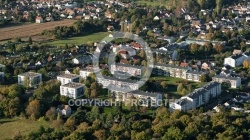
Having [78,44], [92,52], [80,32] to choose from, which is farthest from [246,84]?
[80,32]

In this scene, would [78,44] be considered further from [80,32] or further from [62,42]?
[80,32]

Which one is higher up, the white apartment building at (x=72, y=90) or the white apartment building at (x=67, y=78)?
the white apartment building at (x=67, y=78)

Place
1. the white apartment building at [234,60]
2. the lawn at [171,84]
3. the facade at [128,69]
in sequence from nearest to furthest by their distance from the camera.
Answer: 1. the lawn at [171,84]
2. the facade at [128,69]
3. the white apartment building at [234,60]

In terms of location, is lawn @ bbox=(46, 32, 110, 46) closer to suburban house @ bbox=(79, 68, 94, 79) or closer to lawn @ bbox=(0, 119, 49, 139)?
suburban house @ bbox=(79, 68, 94, 79)

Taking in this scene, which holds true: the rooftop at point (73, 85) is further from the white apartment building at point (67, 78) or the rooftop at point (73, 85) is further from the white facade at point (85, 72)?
the white facade at point (85, 72)

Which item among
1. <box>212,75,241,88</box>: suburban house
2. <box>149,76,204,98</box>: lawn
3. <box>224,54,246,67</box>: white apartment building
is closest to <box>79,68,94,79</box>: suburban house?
<box>149,76,204,98</box>: lawn

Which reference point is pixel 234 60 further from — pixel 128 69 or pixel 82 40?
A: pixel 82 40

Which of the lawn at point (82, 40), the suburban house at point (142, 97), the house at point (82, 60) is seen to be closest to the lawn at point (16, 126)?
the suburban house at point (142, 97)
